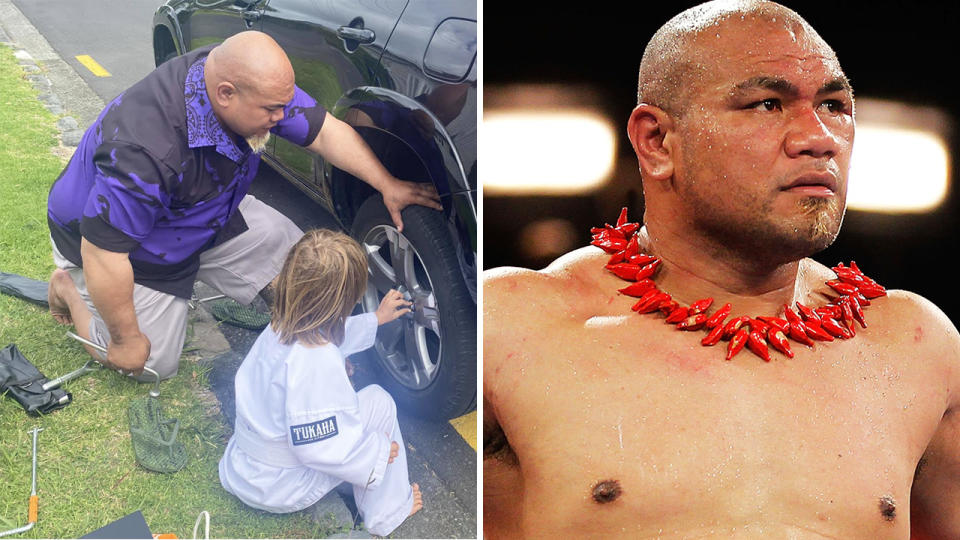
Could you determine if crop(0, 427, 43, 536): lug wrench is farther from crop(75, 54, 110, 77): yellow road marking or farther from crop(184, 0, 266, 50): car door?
crop(184, 0, 266, 50): car door

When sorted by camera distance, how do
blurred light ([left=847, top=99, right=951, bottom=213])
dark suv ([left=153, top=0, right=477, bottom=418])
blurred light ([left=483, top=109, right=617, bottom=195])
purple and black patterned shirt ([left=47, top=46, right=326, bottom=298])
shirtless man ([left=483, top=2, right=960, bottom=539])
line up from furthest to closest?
blurred light ([left=847, top=99, right=951, bottom=213])
blurred light ([left=483, top=109, right=617, bottom=195])
dark suv ([left=153, top=0, right=477, bottom=418])
purple and black patterned shirt ([left=47, top=46, right=326, bottom=298])
shirtless man ([left=483, top=2, right=960, bottom=539])

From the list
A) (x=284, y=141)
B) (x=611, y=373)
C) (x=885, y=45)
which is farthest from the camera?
(x=885, y=45)

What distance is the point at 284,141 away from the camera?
1775 millimetres

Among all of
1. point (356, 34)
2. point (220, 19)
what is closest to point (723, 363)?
point (356, 34)

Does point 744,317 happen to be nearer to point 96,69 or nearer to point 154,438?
point 154,438

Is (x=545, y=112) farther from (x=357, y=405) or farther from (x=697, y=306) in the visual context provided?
(x=357, y=405)

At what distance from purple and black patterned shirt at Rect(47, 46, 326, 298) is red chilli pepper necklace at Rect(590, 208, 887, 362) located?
0.69m

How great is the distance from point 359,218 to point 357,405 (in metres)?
0.40

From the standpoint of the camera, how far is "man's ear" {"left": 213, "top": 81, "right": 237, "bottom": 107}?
5.41ft

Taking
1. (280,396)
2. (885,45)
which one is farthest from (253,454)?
(885,45)

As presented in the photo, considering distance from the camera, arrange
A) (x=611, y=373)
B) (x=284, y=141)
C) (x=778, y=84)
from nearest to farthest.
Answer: (x=778, y=84) < (x=611, y=373) < (x=284, y=141)

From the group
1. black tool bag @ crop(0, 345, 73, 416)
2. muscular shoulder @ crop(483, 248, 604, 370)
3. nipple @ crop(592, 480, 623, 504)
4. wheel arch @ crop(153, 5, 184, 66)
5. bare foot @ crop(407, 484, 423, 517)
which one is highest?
wheel arch @ crop(153, 5, 184, 66)

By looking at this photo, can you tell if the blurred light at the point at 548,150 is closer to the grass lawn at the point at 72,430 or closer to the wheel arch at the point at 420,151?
the wheel arch at the point at 420,151

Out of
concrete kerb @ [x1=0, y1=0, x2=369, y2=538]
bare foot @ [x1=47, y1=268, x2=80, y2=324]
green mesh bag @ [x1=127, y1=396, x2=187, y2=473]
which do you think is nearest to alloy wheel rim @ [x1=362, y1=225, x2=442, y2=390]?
concrete kerb @ [x1=0, y1=0, x2=369, y2=538]
